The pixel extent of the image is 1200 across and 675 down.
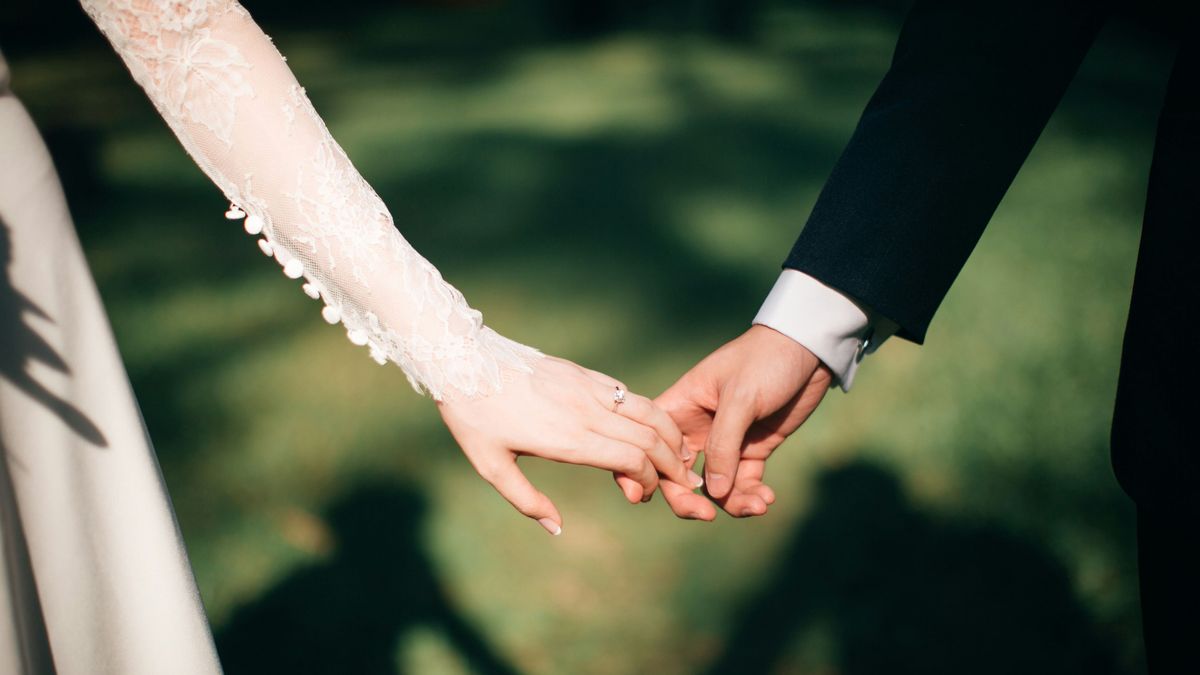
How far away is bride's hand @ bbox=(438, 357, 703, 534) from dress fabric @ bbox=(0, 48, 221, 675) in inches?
11.7

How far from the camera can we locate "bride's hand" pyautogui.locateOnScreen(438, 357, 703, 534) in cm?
85

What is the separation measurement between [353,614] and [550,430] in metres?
0.68

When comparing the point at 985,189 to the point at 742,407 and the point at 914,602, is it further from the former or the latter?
the point at 914,602

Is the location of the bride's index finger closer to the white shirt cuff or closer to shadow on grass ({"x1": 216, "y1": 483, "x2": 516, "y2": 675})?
the white shirt cuff

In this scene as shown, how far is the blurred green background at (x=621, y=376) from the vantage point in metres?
1.29

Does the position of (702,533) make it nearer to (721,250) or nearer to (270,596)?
(270,596)

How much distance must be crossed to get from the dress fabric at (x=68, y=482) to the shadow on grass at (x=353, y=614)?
541mm

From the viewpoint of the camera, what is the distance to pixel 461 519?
148 centimetres

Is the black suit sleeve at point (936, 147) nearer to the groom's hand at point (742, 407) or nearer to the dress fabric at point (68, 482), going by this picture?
the groom's hand at point (742, 407)

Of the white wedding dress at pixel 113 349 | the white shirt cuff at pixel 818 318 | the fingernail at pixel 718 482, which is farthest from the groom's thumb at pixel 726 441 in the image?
the white wedding dress at pixel 113 349

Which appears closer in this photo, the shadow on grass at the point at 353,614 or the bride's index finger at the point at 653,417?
the bride's index finger at the point at 653,417

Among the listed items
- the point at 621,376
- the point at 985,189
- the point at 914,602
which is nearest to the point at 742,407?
the point at 985,189

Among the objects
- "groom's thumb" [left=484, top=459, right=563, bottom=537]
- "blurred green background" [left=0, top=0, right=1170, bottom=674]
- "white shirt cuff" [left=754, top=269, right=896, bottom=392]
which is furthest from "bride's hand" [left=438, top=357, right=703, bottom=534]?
"blurred green background" [left=0, top=0, right=1170, bottom=674]

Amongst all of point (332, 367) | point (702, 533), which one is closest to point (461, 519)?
point (702, 533)
